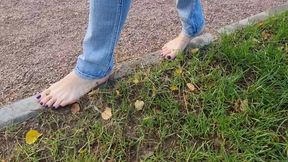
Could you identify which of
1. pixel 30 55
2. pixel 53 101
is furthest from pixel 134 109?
pixel 30 55

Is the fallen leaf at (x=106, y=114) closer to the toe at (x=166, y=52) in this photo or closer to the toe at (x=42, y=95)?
the toe at (x=42, y=95)

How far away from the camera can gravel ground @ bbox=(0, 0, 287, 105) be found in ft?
7.00

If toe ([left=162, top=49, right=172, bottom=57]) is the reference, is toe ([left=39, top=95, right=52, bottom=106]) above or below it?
above

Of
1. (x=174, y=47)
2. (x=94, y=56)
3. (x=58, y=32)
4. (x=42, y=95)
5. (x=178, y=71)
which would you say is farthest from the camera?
(x=58, y=32)

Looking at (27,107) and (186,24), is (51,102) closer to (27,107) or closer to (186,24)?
(27,107)

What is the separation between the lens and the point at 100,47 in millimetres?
1779

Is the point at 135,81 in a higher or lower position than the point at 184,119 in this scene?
higher

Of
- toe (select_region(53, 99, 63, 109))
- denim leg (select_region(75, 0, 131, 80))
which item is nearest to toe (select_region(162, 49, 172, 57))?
denim leg (select_region(75, 0, 131, 80))

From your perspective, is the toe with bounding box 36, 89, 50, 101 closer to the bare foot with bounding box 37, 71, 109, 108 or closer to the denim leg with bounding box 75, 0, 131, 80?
the bare foot with bounding box 37, 71, 109, 108

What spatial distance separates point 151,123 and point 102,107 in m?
0.24

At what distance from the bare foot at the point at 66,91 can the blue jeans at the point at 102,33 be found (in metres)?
0.03

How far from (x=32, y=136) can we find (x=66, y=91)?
26 cm

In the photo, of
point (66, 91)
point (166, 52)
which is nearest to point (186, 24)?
point (166, 52)

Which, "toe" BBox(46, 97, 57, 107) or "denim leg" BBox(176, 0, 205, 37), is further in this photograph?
"denim leg" BBox(176, 0, 205, 37)
